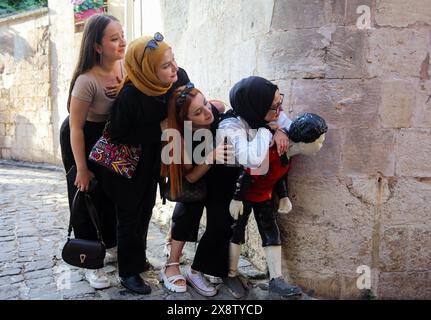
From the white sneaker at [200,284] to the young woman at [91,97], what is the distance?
0.52 metres

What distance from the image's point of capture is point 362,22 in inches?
102

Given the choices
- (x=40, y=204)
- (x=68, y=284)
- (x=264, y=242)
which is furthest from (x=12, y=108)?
(x=264, y=242)

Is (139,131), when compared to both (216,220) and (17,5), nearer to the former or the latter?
(216,220)

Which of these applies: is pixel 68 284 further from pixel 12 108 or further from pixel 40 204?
pixel 12 108

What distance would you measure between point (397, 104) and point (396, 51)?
1.00 feet

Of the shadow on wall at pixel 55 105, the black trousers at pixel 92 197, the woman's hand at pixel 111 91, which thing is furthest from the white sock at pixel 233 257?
the shadow on wall at pixel 55 105

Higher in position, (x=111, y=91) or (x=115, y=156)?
(x=111, y=91)

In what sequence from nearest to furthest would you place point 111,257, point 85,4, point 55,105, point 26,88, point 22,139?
point 111,257 < point 85,4 < point 55,105 < point 26,88 < point 22,139

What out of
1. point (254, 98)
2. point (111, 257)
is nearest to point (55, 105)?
point (111, 257)

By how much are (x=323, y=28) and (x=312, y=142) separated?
2.22ft

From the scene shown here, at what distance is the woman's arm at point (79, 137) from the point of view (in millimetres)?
2619

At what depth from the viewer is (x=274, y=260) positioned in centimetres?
263

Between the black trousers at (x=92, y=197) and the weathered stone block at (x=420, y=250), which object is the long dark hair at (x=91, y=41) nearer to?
the black trousers at (x=92, y=197)
